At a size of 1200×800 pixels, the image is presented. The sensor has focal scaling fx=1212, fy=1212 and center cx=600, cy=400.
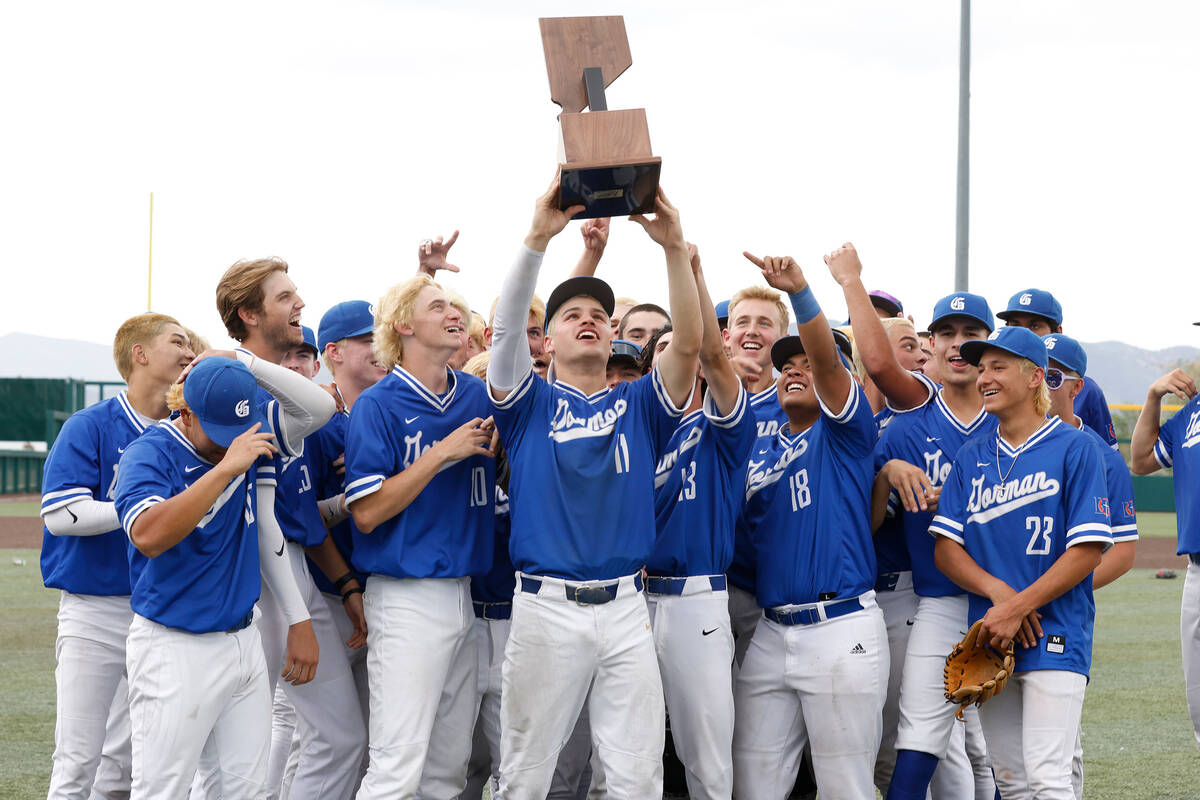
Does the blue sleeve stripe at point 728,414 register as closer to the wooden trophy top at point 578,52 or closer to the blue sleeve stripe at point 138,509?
the wooden trophy top at point 578,52

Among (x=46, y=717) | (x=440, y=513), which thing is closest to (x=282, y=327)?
(x=440, y=513)

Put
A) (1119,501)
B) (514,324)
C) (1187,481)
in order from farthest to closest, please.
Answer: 1. (1187,481)
2. (1119,501)
3. (514,324)

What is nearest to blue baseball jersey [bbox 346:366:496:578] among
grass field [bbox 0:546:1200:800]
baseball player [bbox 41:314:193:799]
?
baseball player [bbox 41:314:193:799]

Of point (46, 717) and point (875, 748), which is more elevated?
point (875, 748)

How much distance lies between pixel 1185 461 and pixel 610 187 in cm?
326

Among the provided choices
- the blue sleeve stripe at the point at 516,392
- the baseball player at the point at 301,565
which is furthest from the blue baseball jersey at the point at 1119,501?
the baseball player at the point at 301,565

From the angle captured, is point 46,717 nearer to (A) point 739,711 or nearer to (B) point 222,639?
(B) point 222,639

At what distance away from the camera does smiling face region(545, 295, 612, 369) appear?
4043 mm

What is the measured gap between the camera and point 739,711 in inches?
168

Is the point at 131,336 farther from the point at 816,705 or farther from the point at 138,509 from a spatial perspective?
the point at 816,705

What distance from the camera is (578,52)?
157 inches

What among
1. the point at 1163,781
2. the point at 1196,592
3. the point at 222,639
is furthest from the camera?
the point at 1163,781

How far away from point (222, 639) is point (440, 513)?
2.74 ft

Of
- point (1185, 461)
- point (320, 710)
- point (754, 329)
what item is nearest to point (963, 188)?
point (1185, 461)
